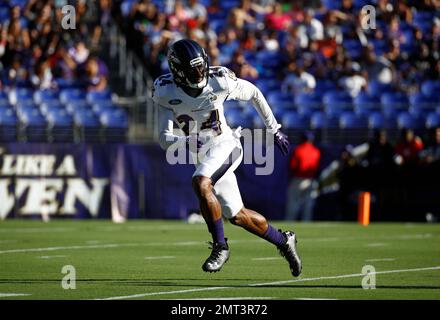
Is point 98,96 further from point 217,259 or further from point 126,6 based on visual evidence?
point 217,259

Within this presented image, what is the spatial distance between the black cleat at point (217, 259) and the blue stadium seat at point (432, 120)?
11895mm

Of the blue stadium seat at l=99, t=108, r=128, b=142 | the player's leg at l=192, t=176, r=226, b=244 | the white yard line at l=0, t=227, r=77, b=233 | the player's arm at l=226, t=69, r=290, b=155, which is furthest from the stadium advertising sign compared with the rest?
the player's leg at l=192, t=176, r=226, b=244

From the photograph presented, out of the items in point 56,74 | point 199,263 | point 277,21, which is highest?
point 277,21

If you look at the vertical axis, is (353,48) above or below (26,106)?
above

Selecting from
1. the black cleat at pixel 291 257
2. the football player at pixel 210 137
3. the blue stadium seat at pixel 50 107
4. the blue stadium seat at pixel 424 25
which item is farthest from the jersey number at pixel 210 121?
the blue stadium seat at pixel 424 25

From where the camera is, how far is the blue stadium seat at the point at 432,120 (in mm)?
21016

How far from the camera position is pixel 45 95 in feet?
74.2

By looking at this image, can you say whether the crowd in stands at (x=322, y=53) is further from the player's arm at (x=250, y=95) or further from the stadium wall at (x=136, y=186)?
the player's arm at (x=250, y=95)

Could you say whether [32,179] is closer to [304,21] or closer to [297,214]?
[297,214]

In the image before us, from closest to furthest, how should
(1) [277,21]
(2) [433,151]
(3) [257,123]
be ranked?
(2) [433,151] → (3) [257,123] → (1) [277,21]

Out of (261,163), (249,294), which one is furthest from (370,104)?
(249,294)

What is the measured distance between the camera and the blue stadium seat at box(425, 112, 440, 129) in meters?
21.0

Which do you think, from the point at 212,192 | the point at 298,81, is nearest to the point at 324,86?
the point at 298,81

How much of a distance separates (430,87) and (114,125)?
6.41 metres
